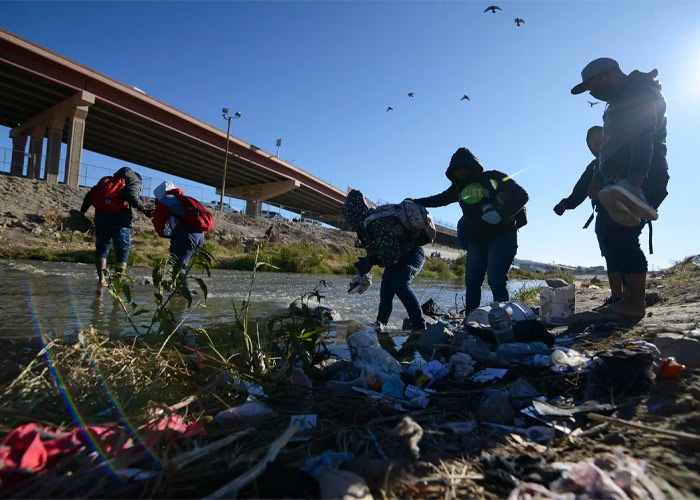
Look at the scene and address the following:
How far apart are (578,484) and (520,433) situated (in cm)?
37

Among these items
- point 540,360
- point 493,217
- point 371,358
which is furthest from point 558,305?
point 371,358

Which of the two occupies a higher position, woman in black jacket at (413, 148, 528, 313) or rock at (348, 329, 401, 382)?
woman in black jacket at (413, 148, 528, 313)

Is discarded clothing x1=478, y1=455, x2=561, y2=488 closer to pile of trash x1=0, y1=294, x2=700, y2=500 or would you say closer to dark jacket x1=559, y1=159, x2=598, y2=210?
pile of trash x1=0, y1=294, x2=700, y2=500

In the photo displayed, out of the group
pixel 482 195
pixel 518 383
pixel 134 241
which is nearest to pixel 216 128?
pixel 134 241

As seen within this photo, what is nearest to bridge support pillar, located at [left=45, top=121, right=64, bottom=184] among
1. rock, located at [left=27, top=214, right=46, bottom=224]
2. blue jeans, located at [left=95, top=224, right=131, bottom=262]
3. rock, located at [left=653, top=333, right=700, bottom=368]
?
rock, located at [left=27, top=214, right=46, bottom=224]

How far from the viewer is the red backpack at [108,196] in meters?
4.78

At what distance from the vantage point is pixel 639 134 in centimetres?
263

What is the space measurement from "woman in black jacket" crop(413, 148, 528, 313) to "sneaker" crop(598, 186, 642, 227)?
2.41 feet

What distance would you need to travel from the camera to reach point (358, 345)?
2.10m

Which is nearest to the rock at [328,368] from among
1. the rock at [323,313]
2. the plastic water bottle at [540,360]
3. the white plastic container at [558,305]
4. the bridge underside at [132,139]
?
the rock at [323,313]

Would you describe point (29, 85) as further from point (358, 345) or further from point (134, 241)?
point (358, 345)

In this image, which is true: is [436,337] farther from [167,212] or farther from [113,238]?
[113,238]

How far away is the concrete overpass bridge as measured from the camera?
1770cm

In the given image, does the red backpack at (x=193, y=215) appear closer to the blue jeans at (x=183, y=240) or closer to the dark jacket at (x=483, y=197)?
the blue jeans at (x=183, y=240)
